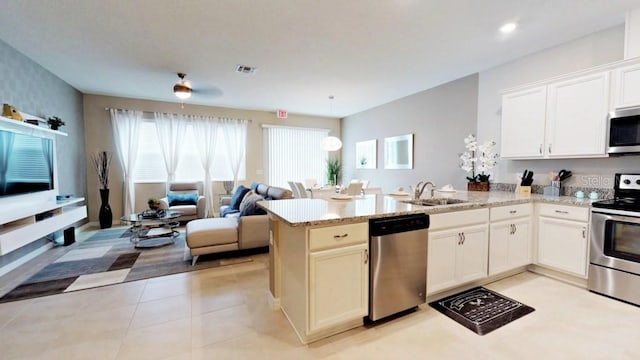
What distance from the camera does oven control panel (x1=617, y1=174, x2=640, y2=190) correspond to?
2.60 m

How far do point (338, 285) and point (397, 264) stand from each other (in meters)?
0.53

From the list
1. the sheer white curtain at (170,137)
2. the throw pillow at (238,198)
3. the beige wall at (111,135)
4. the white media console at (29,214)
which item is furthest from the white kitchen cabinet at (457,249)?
the sheer white curtain at (170,137)

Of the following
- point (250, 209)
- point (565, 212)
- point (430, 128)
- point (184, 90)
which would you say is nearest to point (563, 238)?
point (565, 212)

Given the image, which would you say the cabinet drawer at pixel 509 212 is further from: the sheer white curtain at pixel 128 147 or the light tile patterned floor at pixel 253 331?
the sheer white curtain at pixel 128 147

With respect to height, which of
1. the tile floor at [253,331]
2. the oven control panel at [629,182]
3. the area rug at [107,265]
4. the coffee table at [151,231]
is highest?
the oven control panel at [629,182]

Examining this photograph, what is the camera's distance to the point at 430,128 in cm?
493

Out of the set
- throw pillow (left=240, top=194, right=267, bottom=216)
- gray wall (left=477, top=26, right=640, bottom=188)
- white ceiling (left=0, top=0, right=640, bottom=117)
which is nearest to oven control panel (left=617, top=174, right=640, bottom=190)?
gray wall (left=477, top=26, right=640, bottom=188)

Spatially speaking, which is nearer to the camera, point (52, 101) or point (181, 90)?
point (181, 90)

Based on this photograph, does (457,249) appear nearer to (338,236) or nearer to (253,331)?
(338,236)

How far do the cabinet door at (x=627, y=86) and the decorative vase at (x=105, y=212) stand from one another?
309 inches

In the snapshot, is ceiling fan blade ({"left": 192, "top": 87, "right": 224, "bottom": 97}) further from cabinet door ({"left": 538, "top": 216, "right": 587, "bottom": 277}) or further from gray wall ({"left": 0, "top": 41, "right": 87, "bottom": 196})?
cabinet door ({"left": 538, "top": 216, "right": 587, "bottom": 277})

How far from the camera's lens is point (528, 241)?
2.96 meters

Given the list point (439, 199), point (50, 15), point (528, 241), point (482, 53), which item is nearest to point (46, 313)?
point (50, 15)

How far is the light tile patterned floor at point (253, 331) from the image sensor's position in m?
1.75
